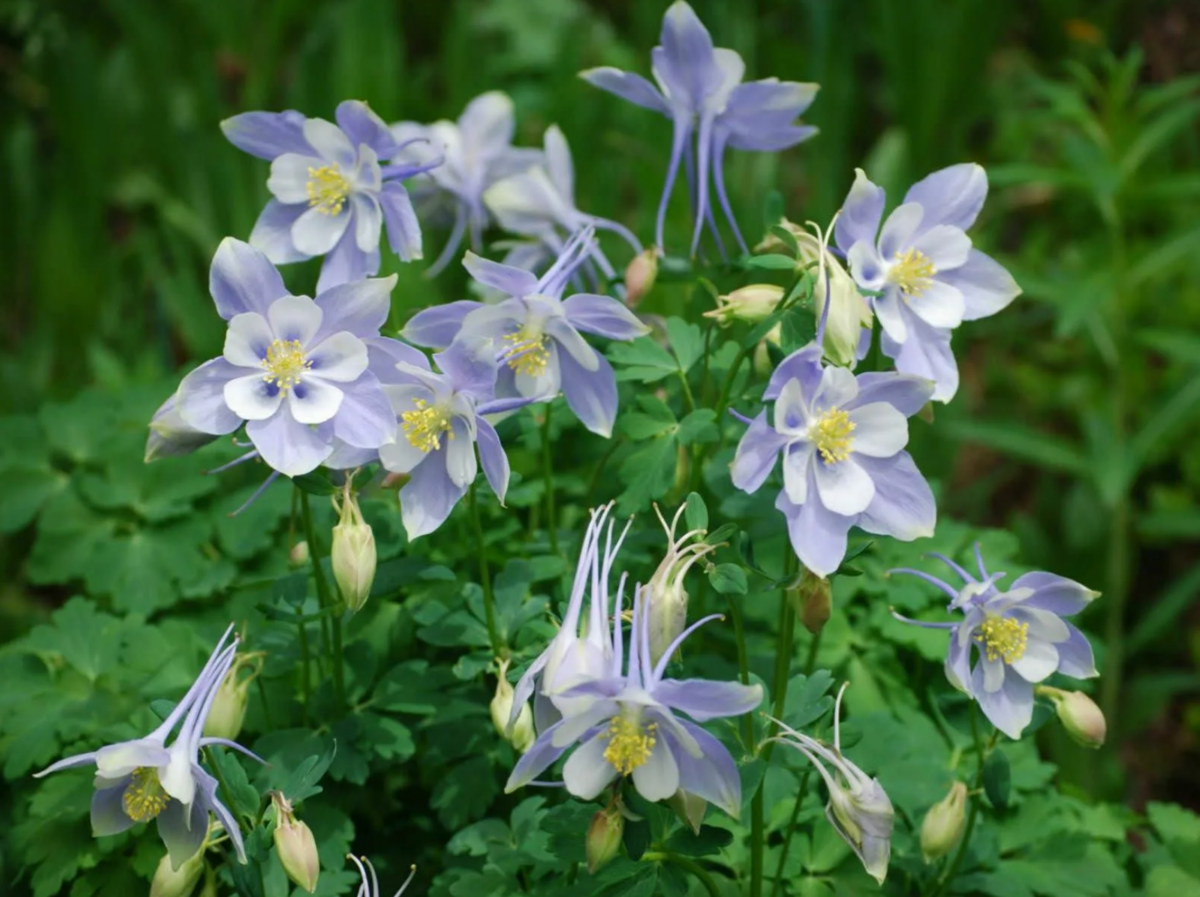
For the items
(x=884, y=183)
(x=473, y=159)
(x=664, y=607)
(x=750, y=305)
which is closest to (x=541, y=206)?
(x=473, y=159)

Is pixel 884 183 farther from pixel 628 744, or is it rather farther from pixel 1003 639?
pixel 628 744

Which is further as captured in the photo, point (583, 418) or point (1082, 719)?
point (583, 418)

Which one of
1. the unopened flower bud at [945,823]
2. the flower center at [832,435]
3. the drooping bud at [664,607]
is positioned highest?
the flower center at [832,435]

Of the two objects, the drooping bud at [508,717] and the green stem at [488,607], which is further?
the green stem at [488,607]

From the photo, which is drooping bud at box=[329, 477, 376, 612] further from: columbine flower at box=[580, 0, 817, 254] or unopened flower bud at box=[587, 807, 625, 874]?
columbine flower at box=[580, 0, 817, 254]

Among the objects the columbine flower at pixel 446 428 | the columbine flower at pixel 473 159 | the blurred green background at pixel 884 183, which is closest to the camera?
the columbine flower at pixel 446 428

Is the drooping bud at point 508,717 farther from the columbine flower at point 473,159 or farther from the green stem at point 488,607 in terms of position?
the columbine flower at point 473,159

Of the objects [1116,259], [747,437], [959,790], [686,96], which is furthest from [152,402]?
[1116,259]

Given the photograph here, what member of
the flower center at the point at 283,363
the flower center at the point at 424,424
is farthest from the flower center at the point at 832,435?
the flower center at the point at 283,363
